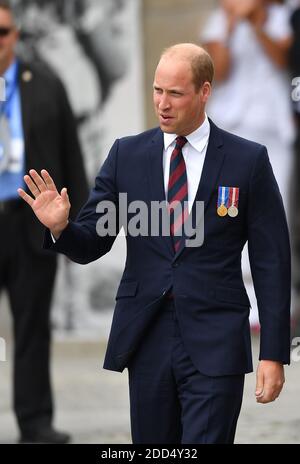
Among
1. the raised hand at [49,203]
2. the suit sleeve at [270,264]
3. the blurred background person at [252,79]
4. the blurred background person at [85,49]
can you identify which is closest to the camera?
the raised hand at [49,203]

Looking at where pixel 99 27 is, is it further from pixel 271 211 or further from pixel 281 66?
pixel 271 211

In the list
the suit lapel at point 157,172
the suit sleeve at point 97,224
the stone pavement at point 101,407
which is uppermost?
the suit lapel at point 157,172

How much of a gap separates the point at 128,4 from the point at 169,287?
536 cm

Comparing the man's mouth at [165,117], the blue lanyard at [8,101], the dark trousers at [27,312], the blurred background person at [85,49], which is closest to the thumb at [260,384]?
the man's mouth at [165,117]

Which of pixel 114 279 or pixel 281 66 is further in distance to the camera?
pixel 114 279

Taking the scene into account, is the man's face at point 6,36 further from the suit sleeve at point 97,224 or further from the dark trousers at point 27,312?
the suit sleeve at point 97,224

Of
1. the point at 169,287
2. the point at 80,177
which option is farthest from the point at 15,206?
the point at 169,287

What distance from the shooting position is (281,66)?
9055 millimetres

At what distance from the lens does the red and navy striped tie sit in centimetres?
433

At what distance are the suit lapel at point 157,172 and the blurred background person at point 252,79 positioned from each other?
470 cm

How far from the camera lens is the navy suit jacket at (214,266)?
4305 millimetres

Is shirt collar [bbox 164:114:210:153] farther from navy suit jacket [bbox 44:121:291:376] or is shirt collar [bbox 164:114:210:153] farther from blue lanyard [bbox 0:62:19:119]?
blue lanyard [bbox 0:62:19:119]

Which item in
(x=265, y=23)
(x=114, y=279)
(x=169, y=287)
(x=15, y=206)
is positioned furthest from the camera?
(x=114, y=279)

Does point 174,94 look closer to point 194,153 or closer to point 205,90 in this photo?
Answer: point 205,90
